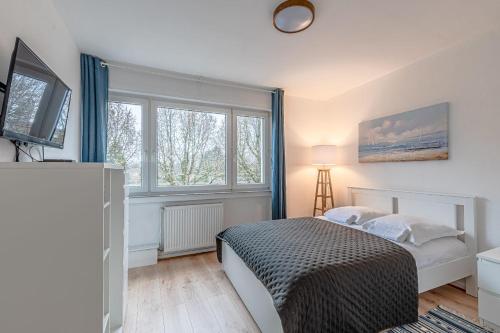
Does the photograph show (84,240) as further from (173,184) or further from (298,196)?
(298,196)

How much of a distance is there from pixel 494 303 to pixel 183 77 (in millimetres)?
3714

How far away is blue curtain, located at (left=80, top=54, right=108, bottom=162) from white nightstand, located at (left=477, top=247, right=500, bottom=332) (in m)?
3.59

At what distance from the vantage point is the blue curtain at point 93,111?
8.32ft

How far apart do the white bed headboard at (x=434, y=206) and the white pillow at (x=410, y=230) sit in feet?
0.36

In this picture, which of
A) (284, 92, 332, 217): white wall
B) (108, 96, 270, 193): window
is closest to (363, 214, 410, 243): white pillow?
(284, 92, 332, 217): white wall

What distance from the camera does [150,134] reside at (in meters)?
3.11

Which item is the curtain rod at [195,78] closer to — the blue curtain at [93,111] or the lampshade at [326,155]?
the blue curtain at [93,111]

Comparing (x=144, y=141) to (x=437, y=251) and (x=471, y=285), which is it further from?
(x=471, y=285)

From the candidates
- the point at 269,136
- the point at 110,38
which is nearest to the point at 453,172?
the point at 269,136

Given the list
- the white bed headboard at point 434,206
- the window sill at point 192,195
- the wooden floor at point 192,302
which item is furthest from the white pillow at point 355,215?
the window sill at point 192,195

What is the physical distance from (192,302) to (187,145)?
202 cm

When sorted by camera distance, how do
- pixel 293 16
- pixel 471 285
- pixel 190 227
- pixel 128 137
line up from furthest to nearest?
1. pixel 190 227
2. pixel 128 137
3. pixel 471 285
4. pixel 293 16

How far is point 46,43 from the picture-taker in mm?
1703

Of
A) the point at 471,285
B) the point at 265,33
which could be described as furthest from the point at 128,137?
the point at 471,285
